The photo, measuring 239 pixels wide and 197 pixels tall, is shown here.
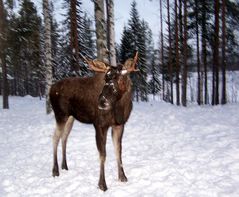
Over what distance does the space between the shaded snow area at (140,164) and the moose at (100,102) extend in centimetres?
40

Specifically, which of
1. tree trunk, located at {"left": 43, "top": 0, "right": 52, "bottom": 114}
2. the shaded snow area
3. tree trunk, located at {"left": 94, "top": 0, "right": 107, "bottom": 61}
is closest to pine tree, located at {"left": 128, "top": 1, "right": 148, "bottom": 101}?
tree trunk, located at {"left": 43, "top": 0, "right": 52, "bottom": 114}

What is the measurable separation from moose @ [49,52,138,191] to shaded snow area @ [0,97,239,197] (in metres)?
0.40

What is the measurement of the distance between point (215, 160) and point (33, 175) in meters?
3.53

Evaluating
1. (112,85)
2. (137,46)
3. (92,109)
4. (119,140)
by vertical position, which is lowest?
(119,140)

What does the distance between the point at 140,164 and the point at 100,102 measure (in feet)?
7.02

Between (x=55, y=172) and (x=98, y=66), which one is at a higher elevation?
(x=98, y=66)

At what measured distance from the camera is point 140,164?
7.42 metres

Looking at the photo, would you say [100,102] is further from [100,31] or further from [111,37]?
[111,37]

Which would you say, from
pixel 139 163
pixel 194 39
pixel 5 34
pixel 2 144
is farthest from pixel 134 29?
pixel 139 163

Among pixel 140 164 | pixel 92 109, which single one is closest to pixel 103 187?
pixel 92 109

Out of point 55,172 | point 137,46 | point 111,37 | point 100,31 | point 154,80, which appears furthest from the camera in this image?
point 154,80

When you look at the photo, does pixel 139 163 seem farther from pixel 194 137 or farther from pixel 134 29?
pixel 134 29

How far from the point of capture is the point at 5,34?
24.4m

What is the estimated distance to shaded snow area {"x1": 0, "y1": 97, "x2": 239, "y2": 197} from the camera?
5891mm
